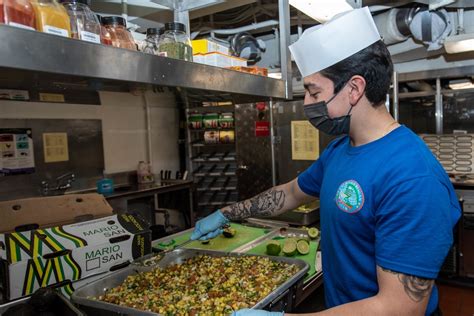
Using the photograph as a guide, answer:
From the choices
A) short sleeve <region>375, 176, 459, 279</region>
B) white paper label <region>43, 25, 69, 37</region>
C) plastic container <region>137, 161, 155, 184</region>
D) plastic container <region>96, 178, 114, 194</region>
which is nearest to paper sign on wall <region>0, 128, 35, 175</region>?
plastic container <region>96, 178, 114, 194</region>

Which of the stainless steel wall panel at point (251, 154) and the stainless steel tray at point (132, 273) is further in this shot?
the stainless steel wall panel at point (251, 154)

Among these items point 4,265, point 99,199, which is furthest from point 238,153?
point 4,265

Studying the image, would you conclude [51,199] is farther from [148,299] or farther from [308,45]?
[308,45]

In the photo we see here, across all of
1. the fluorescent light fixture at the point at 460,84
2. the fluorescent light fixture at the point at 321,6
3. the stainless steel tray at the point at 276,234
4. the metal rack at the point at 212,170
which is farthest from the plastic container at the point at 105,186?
the fluorescent light fixture at the point at 460,84

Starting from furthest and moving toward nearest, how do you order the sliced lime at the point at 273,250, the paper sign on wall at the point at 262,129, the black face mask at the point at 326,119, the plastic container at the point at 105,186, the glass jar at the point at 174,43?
the paper sign on wall at the point at 262,129 < the plastic container at the point at 105,186 < the sliced lime at the point at 273,250 < the black face mask at the point at 326,119 < the glass jar at the point at 174,43

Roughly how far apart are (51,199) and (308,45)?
142 centimetres

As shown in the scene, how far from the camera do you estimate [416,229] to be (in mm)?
1037

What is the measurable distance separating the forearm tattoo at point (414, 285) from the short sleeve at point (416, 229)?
2 centimetres

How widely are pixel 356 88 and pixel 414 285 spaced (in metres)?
0.64

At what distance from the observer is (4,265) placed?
1.22 metres

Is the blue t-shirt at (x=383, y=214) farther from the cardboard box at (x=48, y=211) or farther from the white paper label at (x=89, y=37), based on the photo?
the cardboard box at (x=48, y=211)

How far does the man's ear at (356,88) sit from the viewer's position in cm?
124

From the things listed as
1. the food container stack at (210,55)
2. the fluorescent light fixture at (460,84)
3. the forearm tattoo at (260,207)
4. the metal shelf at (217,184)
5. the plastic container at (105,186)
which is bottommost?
the metal shelf at (217,184)

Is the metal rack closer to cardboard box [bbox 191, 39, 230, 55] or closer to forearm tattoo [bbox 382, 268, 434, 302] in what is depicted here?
cardboard box [bbox 191, 39, 230, 55]
